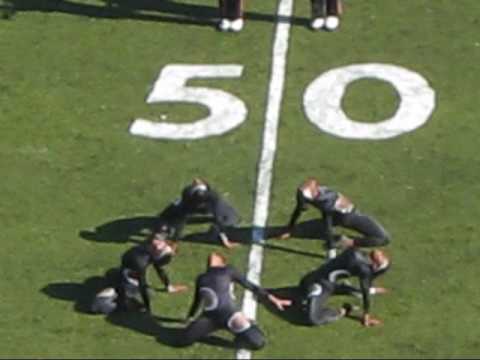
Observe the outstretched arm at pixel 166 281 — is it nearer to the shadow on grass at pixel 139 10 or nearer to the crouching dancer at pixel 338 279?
the crouching dancer at pixel 338 279

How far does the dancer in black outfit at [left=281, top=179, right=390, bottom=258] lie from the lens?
77.5 feet

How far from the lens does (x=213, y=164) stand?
2558 centimetres

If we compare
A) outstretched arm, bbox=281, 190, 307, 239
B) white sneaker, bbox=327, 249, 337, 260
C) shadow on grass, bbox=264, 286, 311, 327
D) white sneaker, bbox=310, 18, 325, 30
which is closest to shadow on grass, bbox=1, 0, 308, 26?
white sneaker, bbox=310, 18, 325, 30

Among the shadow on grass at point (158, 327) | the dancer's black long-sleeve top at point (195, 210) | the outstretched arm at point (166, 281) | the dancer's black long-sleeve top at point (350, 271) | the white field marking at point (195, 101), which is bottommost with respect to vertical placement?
the shadow on grass at point (158, 327)

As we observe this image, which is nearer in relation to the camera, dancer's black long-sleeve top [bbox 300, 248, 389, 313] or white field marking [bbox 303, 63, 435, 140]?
dancer's black long-sleeve top [bbox 300, 248, 389, 313]

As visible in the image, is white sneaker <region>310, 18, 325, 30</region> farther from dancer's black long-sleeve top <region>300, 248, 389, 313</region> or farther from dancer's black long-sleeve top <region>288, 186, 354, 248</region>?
dancer's black long-sleeve top <region>300, 248, 389, 313</region>

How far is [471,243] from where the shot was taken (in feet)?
78.7

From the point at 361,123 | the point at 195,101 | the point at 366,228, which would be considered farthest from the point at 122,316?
the point at 361,123

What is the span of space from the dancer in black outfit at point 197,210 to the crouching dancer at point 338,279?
1586 mm

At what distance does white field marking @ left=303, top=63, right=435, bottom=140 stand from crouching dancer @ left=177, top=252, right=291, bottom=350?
14.2 ft

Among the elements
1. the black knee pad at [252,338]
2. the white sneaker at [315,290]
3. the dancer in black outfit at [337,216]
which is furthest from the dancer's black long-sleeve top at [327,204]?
the black knee pad at [252,338]

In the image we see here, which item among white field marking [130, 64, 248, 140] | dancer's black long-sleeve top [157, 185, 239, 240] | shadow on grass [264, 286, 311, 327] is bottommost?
shadow on grass [264, 286, 311, 327]

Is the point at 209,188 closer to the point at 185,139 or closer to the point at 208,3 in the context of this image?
the point at 185,139

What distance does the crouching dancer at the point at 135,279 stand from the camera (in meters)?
22.7
